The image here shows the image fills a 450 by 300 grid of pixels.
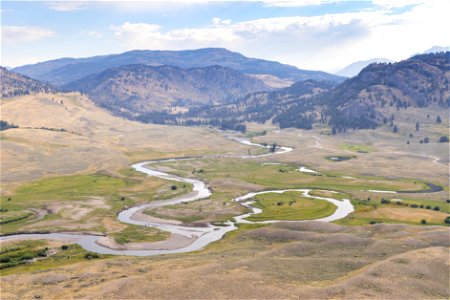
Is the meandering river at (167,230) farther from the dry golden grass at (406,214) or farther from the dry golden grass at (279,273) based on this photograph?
the dry golden grass at (279,273)

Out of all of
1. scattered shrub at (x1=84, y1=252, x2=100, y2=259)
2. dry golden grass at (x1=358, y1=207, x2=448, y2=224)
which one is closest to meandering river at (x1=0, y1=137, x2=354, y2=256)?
scattered shrub at (x1=84, y1=252, x2=100, y2=259)

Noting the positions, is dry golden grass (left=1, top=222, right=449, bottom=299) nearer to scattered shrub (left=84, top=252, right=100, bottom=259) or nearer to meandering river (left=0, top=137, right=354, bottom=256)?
scattered shrub (left=84, top=252, right=100, bottom=259)

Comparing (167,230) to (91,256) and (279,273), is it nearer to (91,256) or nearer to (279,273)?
(91,256)

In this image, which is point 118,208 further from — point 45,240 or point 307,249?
point 307,249

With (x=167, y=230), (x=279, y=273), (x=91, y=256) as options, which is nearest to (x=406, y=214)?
(x=167, y=230)

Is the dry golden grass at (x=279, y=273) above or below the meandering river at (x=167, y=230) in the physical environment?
above

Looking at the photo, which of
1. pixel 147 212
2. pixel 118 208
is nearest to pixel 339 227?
pixel 147 212

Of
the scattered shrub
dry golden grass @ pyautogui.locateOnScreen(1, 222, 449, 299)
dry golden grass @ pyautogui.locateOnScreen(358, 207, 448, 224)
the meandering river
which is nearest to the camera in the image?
dry golden grass @ pyautogui.locateOnScreen(1, 222, 449, 299)

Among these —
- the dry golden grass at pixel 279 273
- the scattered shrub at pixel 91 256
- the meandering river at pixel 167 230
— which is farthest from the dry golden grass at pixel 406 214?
the scattered shrub at pixel 91 256

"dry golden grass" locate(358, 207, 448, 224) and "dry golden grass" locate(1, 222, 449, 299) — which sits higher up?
"dry golden grass" locate(1, 222, 449, 299)

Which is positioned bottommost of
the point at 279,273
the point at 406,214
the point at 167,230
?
the point at 167,230

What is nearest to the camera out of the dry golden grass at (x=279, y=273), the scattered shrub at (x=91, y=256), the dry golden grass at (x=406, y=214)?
the dry golden grass at (x=279, y=273)
